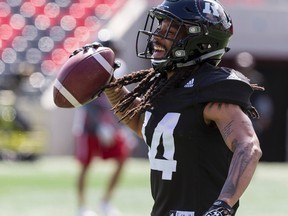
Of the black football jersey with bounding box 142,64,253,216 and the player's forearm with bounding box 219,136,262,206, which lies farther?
the black football jersey with bounding box 142,64,253,216

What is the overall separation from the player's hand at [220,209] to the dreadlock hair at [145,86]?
0.58 m

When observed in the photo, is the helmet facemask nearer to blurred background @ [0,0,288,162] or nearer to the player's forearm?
the player's forearm

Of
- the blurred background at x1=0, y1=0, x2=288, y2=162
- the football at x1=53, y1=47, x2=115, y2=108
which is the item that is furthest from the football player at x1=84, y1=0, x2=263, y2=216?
the blurred background at x1=0, y1=0, x2=288, y2=162

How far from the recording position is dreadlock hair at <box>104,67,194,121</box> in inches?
129

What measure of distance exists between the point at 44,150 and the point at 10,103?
1.38 metres

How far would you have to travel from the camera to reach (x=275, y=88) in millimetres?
18125

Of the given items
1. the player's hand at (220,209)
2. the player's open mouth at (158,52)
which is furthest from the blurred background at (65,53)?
the player's hand at (220,209)

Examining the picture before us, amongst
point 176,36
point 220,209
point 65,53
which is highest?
point 176,36

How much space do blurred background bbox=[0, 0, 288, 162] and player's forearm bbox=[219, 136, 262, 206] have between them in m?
12.0

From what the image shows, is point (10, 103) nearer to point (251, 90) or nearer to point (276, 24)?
point (276, 24)

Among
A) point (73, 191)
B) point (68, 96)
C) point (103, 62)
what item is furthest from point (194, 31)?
point (73, 191)

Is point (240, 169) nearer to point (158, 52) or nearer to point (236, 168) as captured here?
point (236, 168)

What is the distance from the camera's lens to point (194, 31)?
322cm

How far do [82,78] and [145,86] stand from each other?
11.4 inches
